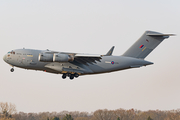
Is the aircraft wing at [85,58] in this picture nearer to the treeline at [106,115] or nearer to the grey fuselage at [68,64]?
the grey fuselage at [68,64]

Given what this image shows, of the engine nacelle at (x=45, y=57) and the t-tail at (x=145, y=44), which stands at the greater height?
the t-tail at (x=145, y=44)

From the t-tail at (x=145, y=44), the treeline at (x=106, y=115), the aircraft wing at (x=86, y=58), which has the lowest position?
the treeline at (x=106, y=115)

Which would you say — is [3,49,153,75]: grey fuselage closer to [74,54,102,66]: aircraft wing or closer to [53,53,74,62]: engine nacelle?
[74,54,102,66]: aircraft wing

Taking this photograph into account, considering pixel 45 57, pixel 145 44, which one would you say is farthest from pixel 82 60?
pixel 145 44

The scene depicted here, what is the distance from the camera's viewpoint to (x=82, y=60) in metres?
20.7

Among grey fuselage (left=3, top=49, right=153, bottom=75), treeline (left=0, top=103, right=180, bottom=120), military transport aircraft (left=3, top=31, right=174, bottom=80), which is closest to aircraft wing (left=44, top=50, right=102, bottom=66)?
military transport aircraft (left=3, top=31, right=174, bottom=80)

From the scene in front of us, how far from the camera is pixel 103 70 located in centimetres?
2158

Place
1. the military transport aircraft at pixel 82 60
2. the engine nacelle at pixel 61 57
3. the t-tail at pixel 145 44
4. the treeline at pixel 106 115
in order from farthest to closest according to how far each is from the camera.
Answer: the treeline at pixel 106 115 < the t-tail at pixel 145 44 < the military transport aircraft at pixel 82 60 < the engine nacelle at pixel 61 57

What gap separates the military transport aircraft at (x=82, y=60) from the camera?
65.4 ft

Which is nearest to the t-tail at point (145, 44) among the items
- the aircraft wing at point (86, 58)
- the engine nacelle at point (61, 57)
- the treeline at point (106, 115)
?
the aircraft wing at point (86, 58)

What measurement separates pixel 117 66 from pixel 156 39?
3.80m

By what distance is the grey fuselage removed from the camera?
20.0m

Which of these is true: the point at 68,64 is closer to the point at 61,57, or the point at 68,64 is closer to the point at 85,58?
the point at 61,57

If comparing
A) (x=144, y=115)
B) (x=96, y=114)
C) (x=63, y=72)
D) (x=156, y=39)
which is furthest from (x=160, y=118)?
(x=63, y=72)
